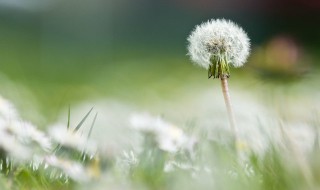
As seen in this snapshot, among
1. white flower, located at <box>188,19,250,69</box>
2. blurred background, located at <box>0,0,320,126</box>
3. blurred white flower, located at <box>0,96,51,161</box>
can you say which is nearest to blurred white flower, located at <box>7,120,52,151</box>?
blurred white flower, located at <box>0,96,51,161</box>

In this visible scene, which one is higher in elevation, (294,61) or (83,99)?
(83,99)

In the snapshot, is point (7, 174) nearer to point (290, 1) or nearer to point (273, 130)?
point (273, 130)

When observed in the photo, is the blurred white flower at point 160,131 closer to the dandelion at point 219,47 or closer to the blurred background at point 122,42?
the dandelion at point 219,47

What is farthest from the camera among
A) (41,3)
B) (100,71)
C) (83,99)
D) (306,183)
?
(41,3)

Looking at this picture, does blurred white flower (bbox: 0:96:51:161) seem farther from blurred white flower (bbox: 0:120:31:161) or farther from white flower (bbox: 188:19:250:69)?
white flower (bbox: 188:19:250:69)

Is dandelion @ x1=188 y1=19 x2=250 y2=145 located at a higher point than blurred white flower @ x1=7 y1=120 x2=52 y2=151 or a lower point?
higher

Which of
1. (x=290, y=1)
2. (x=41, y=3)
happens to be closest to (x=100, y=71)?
(x=41, y=3)
